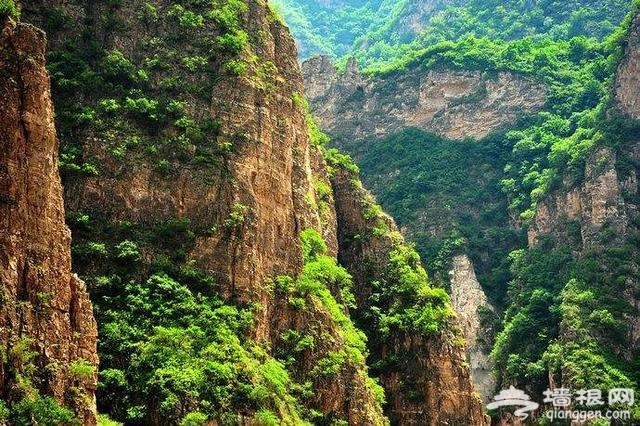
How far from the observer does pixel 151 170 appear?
4412 centimetres

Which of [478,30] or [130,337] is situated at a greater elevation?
[478,30]

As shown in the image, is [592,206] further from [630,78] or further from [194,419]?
[194,419]

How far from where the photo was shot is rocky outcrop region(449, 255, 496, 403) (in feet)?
238

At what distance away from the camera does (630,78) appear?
274 ft

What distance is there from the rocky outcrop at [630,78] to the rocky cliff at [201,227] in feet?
131

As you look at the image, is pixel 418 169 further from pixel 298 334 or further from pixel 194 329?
pixel 194 329

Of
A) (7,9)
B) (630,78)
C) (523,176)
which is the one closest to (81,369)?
(7,9)

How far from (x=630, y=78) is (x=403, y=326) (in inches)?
1671

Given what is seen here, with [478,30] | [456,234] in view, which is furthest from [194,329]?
[478,30]

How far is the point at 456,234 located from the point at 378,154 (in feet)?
59.4

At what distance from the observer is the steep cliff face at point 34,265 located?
28.9 metres
